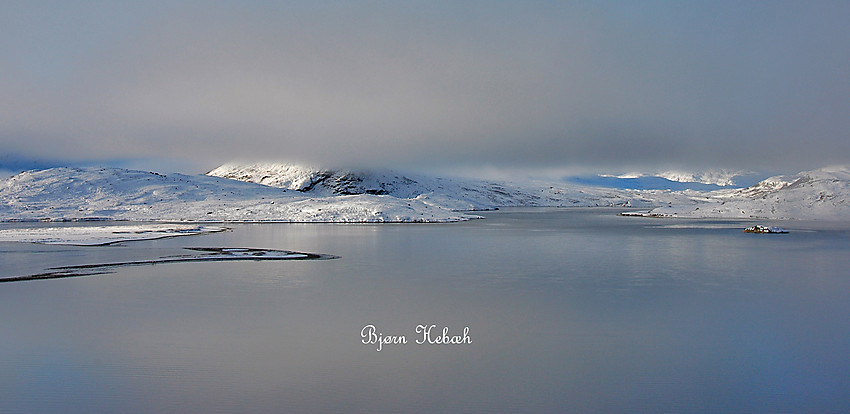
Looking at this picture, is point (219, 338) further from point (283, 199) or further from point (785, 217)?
point (785, 217)

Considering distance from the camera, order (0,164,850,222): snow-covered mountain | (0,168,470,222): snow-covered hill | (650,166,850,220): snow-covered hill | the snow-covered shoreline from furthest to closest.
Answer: (650,166,850,220): snow-covered hill
(0,164,850,222): snow-covered mountain
(0,168,470,222): snow-covered hill
the snow-covered shoreline

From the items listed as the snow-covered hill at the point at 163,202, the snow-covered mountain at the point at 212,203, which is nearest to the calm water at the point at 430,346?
the snow-covered hill at the point at 163,202

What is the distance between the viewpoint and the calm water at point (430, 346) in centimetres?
1030

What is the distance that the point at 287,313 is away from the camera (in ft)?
56.3

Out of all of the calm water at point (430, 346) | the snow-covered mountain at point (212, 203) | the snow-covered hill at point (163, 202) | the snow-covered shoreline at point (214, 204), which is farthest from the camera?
the snow-covered mountain at point (212, 203)

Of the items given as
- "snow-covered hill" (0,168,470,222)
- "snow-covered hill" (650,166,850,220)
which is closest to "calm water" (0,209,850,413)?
"snow-covered hill" (0,168,470,222)

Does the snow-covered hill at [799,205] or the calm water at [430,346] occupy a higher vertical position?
the snow-covered hill at [799,205]

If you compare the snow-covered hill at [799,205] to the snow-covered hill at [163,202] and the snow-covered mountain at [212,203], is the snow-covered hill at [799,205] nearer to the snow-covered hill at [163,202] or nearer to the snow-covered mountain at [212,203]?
the snow-covered mountain at [212,203]

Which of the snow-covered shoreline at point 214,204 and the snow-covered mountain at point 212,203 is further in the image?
the snow-covered mountain at point 212,203

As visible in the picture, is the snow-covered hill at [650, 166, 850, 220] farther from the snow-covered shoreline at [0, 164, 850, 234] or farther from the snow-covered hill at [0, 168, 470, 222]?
the snow-covered hill at [0, 168, 470, 222]

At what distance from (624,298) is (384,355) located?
10.2 meters

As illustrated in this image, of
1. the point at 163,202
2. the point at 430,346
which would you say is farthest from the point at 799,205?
the point at 163,202

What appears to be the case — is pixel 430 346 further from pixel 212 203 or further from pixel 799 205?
pixel 799 205

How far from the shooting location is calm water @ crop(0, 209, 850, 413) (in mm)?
10305
